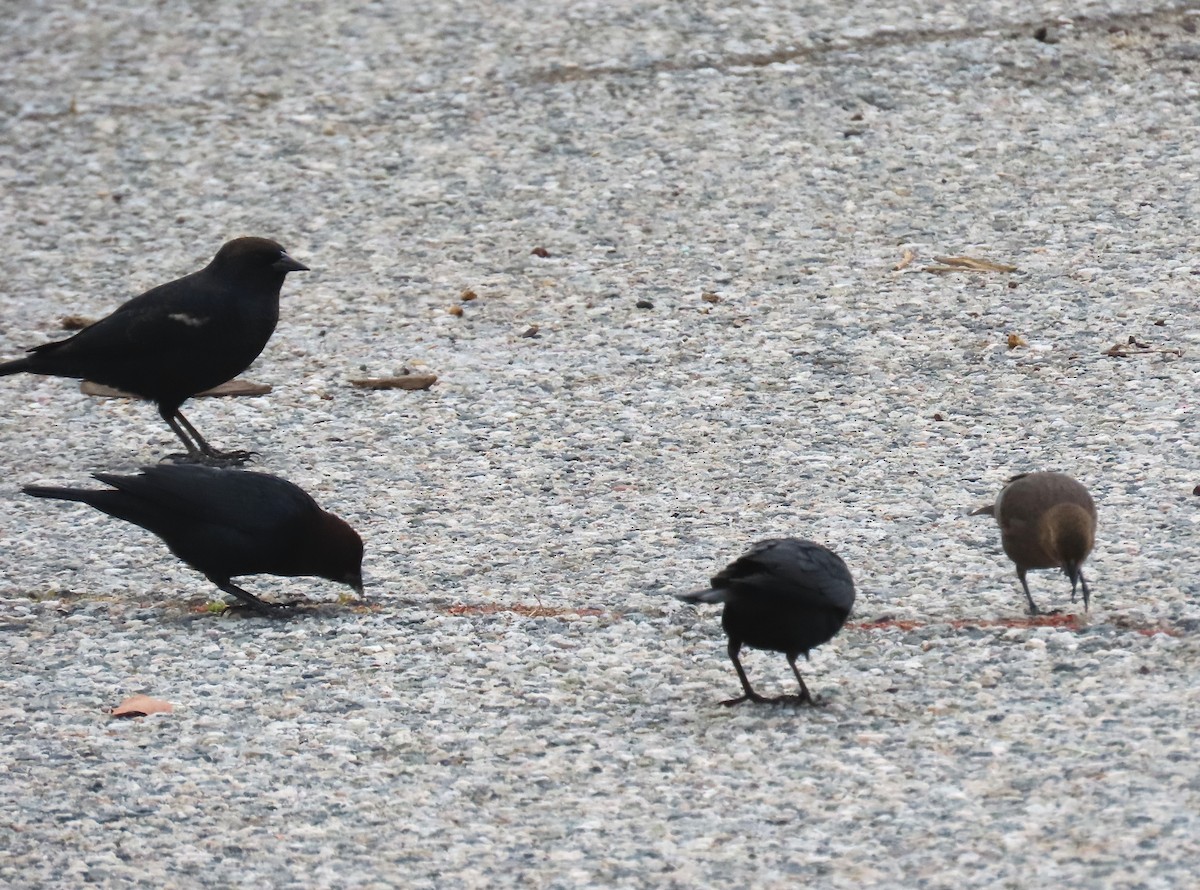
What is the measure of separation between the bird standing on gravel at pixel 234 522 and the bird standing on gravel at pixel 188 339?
4.81 feet

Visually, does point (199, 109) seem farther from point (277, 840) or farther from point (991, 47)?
point (277, 840)

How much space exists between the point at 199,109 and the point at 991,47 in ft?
17.5

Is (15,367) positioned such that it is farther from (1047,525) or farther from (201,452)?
(1047,525)

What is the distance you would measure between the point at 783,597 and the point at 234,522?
6.79 feet

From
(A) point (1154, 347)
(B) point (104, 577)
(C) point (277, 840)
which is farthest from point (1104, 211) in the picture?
(C) point (277, 840)

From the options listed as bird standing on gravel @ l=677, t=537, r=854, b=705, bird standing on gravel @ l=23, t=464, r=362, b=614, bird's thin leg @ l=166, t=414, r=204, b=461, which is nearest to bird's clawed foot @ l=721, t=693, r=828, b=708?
bird standing on gravel @ l=677, t=537, r=854, b=705

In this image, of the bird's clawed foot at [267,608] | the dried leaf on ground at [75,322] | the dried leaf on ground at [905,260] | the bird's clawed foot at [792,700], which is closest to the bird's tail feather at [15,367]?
the dried leaf on ground at [75,322]

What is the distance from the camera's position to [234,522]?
5.67 m

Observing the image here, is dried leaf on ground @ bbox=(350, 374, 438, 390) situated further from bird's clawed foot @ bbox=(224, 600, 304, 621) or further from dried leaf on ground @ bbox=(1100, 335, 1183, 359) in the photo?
dried leaf on ground @ bbox=(1100, 335, 1183, 359)

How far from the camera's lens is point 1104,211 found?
29.5 ft

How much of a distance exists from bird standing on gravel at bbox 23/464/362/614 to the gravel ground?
22 centimetres

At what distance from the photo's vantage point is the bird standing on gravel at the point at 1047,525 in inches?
205

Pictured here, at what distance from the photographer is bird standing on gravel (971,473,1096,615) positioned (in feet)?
17.0

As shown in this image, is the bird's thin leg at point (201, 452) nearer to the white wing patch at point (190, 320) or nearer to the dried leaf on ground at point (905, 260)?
the white wing patch at point (190, 320)
